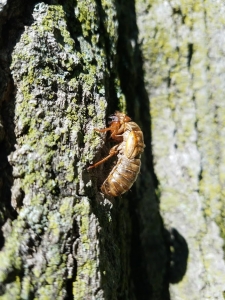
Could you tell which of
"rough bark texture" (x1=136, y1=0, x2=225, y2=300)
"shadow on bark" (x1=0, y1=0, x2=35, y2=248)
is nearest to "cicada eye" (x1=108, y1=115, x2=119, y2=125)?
"rough bark texture" (x1=136, y1=0, x2=225, y2=300)

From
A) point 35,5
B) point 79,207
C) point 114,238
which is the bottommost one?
point 114,238

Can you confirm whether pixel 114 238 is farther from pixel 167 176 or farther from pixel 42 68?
pixel 42 68

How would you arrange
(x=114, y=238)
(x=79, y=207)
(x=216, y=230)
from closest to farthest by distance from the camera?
1. (x=79, y=207)
2. (x=114, y=238)
3. (x=216, y=230)

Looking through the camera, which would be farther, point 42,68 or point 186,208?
point 186,208

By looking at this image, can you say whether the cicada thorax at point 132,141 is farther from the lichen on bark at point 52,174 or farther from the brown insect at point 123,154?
the lichen on bark at point 52,174

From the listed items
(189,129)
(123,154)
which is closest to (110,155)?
(123,154)

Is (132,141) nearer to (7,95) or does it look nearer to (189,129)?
(189,129)

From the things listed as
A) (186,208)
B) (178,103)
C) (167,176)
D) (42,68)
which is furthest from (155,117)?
(42,68)
